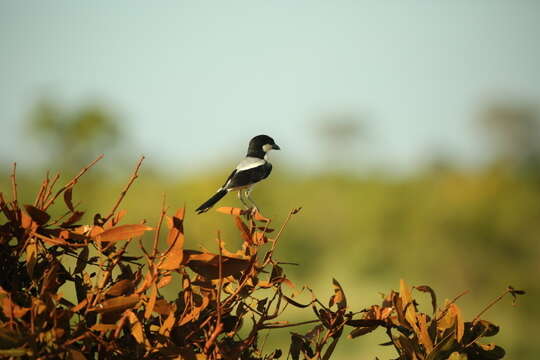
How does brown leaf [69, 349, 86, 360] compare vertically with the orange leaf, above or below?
below

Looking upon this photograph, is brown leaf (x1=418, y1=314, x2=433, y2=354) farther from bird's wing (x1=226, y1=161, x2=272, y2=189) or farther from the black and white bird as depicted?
bird's wing (x1=226, y1=161, x2=272, y2=189)

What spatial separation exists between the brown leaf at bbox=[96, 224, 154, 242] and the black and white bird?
135 cm

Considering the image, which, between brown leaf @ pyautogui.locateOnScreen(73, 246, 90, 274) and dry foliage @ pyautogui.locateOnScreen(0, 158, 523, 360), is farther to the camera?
brown leaf @ pyautogui.locateOnScreen(73, 246, 90, 274)

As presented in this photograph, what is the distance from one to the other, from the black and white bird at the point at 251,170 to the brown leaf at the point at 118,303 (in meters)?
1.47

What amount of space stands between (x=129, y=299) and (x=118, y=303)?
1.2 inches

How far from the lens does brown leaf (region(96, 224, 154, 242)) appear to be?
1.73m

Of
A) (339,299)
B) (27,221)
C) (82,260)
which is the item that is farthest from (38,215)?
(339,299)

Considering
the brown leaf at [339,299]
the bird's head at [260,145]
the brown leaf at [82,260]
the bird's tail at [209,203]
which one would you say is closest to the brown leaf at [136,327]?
the brown leaf at [82,260]

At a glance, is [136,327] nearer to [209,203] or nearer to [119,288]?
[119,288]

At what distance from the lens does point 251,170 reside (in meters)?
3.57

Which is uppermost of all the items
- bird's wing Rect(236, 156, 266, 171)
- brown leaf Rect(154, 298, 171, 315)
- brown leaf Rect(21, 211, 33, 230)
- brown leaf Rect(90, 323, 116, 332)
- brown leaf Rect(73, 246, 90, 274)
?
brown leaf Rect(21, 211, 33, 230)

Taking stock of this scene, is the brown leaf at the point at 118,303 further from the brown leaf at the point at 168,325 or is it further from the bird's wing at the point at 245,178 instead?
the bird's wing at the point at 245,178

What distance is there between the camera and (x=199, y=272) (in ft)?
5.81

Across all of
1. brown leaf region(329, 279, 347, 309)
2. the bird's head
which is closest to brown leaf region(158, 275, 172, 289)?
brown leaf region(329, 279, 347, 309)
